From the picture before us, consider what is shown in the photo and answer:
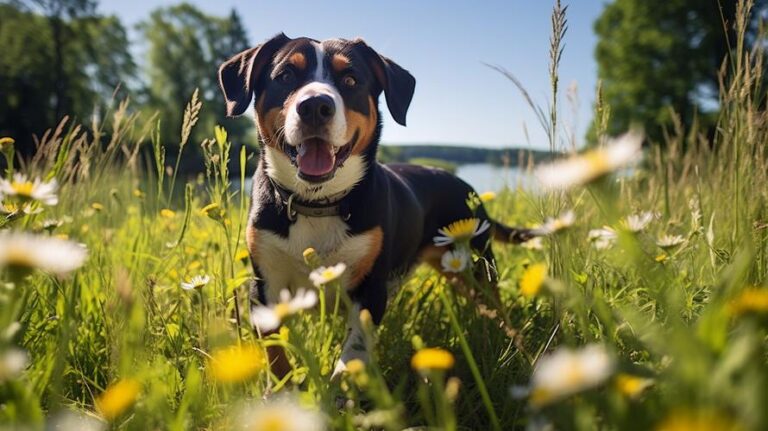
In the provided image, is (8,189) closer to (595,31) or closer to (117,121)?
(117,121)

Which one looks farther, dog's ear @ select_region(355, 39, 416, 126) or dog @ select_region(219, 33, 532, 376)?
dog's ear @ select_region(355, 39, 416, 126)

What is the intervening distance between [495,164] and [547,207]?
11.9ft

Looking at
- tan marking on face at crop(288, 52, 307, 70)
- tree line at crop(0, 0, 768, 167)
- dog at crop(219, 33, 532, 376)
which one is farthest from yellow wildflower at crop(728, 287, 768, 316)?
tree line at crop(0, 0, 768, 167)

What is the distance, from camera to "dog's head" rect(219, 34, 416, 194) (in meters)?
2.23

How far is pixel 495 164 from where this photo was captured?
548 cm

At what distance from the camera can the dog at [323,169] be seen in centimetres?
223

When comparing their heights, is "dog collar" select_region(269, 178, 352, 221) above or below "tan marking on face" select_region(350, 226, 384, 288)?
above

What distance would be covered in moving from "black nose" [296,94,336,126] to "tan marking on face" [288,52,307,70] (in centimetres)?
41

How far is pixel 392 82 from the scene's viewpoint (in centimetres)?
272

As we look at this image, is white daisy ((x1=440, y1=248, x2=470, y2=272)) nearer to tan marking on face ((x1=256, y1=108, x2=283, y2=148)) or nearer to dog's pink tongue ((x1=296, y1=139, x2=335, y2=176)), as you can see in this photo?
dog's pink tongue ((x1=296, y1=139, x2=335, y2=176))

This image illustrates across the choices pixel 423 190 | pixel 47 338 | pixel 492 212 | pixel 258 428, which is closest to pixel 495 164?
pixel 492 212

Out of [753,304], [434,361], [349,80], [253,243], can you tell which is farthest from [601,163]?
[349,80]

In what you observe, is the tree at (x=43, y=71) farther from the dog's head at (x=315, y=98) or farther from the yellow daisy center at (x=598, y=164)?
the yellow daisy center at (x=598, y=164)

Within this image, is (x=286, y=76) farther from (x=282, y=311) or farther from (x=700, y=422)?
(x=700, y=422)
